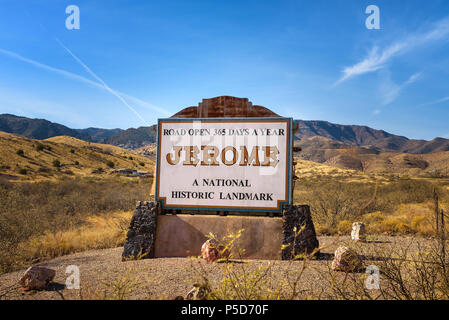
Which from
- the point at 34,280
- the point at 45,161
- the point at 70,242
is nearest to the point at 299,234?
the point at 34,280

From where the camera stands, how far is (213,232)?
6.76 meters

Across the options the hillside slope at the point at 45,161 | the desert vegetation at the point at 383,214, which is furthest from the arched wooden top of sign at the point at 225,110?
the hillside slope at the point at 45,161

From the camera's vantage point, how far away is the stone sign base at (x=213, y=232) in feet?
21.6

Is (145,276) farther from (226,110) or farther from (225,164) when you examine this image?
(226,110)

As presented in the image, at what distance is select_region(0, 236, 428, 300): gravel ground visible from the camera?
4262 millimetres

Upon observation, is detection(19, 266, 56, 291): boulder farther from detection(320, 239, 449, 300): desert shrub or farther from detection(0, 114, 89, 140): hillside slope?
detection(0, 114, 89, 140): hillside slope

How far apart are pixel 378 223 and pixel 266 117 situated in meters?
6.95

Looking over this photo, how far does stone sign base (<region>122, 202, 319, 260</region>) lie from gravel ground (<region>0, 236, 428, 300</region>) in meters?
0.42

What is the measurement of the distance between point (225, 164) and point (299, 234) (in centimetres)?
234

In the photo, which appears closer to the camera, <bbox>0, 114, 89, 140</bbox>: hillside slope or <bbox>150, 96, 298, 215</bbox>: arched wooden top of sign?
<bbox>150, 96, 298, 215</bbox>: arched wooden top of sign

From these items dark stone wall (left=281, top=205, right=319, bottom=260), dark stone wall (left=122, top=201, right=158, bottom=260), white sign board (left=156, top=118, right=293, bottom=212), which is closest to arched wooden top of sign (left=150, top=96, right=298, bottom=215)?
white sign board (left=156, top=118, right=293, bottom=212)

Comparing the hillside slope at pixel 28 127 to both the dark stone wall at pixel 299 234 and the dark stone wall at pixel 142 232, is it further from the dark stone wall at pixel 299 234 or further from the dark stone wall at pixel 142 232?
the dark stone wall at pixel 299 234
